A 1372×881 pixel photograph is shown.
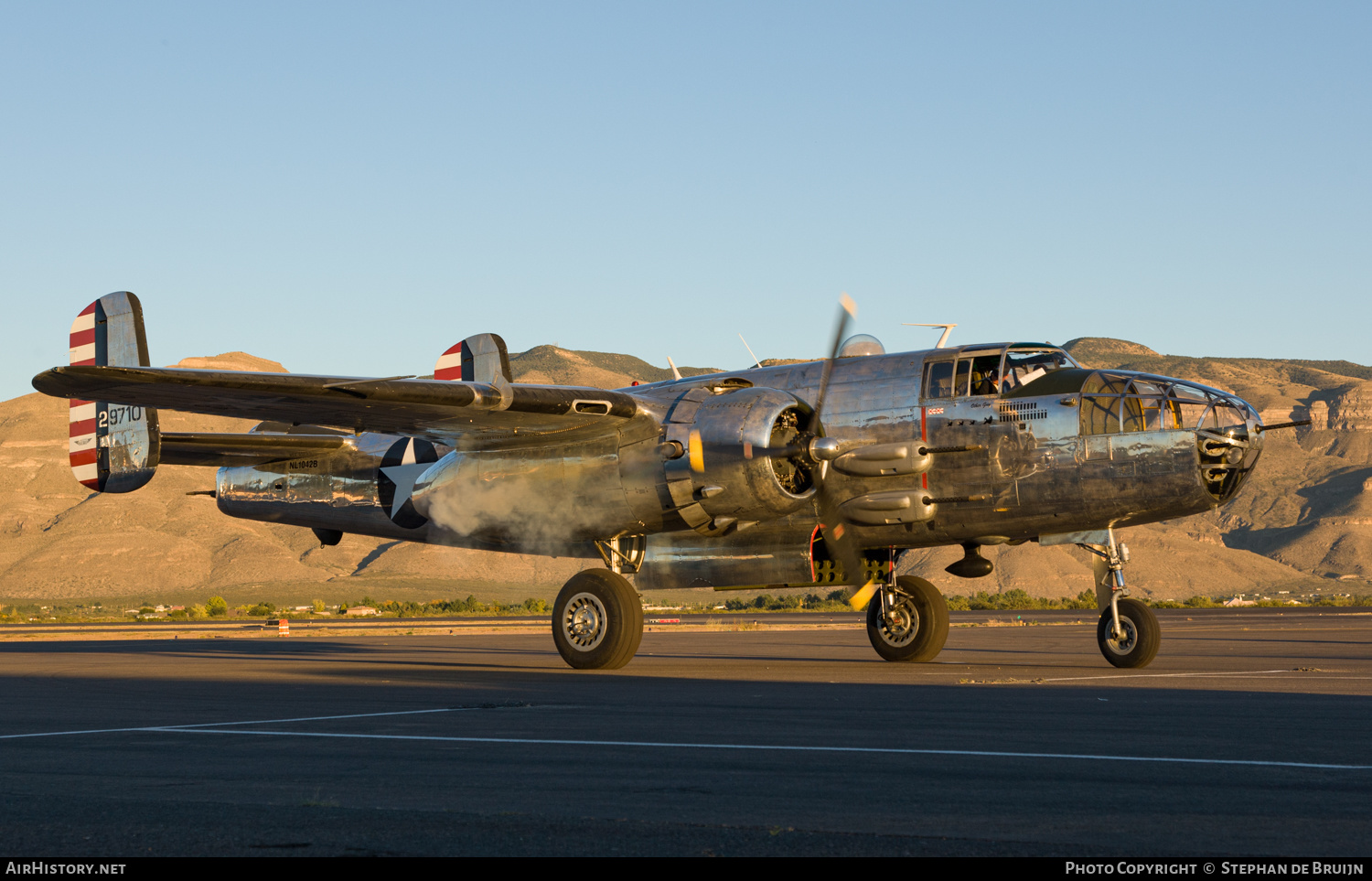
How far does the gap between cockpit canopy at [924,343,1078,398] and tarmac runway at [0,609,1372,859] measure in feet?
14.2

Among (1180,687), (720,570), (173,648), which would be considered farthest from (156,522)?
(1180,687)

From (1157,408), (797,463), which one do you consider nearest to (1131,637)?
(1157,408)

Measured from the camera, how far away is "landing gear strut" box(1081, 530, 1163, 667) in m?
19.2

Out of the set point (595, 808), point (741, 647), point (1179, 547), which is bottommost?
point (1179, 547)

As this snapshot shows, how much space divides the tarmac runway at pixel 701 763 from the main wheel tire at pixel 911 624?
194cm

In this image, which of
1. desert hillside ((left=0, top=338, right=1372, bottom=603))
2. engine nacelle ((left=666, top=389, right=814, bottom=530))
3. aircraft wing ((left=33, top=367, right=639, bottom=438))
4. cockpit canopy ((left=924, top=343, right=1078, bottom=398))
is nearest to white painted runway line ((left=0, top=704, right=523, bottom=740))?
engine nacelle ((left=666, top=389, right=814, bottom=530))

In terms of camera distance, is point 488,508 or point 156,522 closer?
point 488,508

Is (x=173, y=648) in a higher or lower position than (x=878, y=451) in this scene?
lower

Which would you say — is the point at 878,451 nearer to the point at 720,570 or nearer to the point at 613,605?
the point at 720,570

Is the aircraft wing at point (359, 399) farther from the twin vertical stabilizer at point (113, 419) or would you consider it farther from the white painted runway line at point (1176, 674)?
the white painted runway line at point (1176, 674)

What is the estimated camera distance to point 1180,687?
15438mm

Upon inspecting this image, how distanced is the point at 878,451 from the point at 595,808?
40.2 feet

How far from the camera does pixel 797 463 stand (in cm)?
1909

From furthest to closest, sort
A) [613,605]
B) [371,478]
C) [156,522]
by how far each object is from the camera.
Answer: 1. [156,522]
2. [371,478]
3. [613,605]
